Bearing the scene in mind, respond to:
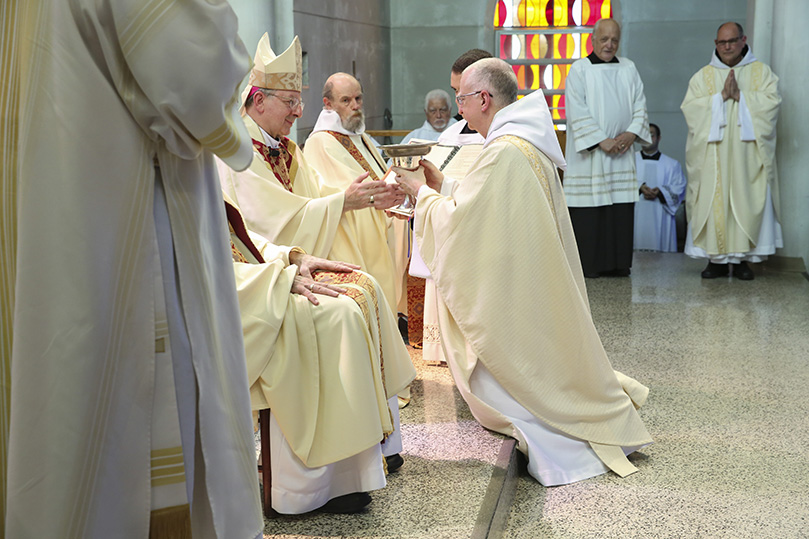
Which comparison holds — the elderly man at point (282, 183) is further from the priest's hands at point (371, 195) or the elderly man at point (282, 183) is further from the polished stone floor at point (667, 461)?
the polished stone floor at point (667, 461)

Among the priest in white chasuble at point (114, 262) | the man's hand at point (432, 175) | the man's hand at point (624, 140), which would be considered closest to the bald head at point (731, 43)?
the man's hand at point (624, 140)

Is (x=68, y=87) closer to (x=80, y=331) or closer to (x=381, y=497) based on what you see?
(x=80, y=331)

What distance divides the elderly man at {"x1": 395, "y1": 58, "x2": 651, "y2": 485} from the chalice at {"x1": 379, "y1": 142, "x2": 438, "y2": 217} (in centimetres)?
24

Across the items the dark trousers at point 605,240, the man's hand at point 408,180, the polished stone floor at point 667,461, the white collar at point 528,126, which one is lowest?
the polished stone floor at point 667,461

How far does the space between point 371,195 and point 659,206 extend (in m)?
7.08

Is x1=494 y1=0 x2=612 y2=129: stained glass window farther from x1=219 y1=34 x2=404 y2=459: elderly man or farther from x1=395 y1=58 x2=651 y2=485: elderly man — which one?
x1=395 y1=58 x2=651 y2=485: elderly man

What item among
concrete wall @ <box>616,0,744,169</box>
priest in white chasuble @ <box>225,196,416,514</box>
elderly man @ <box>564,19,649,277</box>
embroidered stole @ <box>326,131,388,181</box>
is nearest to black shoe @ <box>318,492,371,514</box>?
priest in white chasuble @ <box>225,196,416,514</box>

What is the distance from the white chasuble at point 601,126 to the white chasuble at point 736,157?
0.58m

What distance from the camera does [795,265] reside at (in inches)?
313

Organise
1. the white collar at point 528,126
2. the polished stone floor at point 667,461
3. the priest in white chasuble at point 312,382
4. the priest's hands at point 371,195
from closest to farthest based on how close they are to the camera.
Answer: the priest in white chasuble at point 312,382, the polished stone floor at point 667,461, the white collar at point 528,126, the priest's hands at point 371,195

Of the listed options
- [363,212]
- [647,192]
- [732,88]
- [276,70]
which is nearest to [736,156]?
[732,88]

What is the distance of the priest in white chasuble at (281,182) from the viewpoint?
3637mm

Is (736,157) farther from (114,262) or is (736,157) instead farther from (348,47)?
(114,262)

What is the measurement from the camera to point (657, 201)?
33.8 ft
